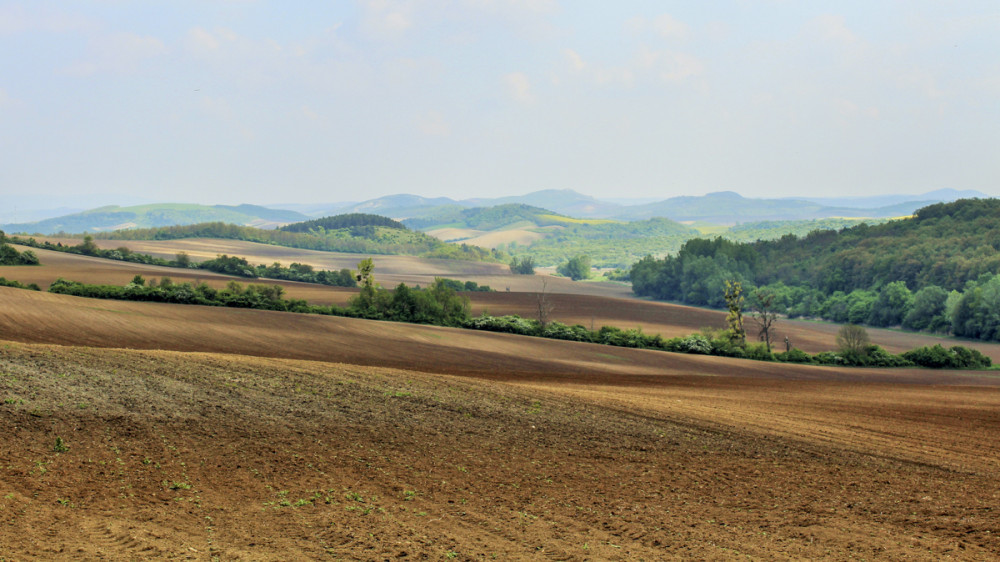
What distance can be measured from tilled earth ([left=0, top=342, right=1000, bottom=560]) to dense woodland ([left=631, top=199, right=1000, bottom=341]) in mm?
74668

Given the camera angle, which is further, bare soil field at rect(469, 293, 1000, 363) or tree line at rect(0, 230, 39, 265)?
tree line at rect(0, 230, 39, 265)

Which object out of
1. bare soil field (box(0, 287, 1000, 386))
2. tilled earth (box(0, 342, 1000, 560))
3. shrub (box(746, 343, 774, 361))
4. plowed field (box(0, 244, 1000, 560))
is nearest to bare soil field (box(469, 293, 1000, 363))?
shrub (box(746, 343, 774, 361))

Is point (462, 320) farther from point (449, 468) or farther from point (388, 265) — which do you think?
point (388, 265)

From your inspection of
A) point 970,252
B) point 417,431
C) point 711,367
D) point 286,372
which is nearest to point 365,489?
point 417,431

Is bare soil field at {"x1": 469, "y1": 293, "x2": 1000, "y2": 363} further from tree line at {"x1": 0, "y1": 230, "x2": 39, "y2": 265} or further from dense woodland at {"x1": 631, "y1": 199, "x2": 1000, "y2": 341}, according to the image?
tree line at {"x1": 0, "y1": 230, "x2": 39, "y2": 265}

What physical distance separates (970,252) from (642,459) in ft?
380

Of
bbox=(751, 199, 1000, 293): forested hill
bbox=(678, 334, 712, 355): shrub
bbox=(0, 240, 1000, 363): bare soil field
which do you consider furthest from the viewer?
bbox=(751, 199, 1000, 293): forested hill

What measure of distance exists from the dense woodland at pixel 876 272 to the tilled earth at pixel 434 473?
2940 inches

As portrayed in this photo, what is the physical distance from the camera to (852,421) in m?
24.8

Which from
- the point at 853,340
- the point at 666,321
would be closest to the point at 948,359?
the point at 853,340

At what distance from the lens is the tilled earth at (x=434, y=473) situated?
11.0 meters

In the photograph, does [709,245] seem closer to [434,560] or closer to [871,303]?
[871,303]

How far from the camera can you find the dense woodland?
90312mm

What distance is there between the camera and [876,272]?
4628 inches
